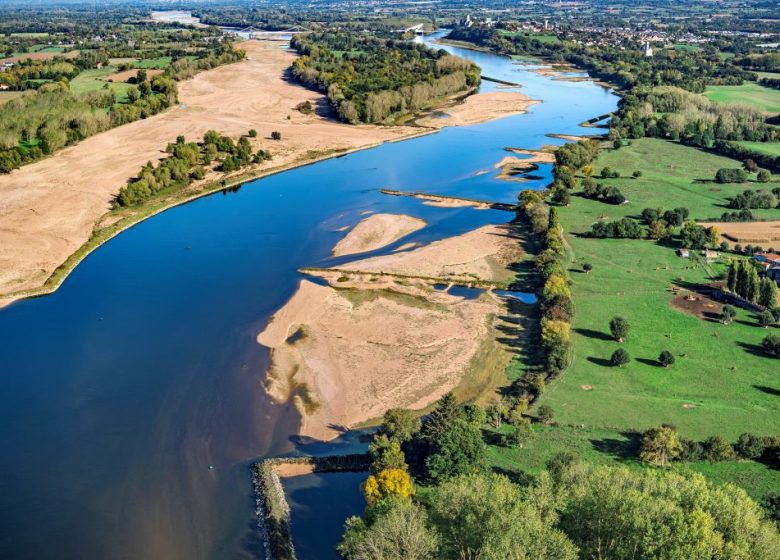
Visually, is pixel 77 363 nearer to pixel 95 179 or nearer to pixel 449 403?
pixel 449 403

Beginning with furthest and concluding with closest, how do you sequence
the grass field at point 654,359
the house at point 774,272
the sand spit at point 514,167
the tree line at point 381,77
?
the tree line at point 381,77 < the sand spit at point 514,167 < the house at point 774,272 < the grass field at point 654,359

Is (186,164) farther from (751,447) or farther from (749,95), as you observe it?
(749,95)

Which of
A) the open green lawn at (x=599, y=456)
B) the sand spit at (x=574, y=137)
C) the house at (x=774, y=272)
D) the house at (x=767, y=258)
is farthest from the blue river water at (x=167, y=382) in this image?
the house at (x=774, y=272)

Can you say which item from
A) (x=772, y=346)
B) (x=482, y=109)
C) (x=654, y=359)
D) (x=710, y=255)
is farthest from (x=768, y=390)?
(x=482, y=109)

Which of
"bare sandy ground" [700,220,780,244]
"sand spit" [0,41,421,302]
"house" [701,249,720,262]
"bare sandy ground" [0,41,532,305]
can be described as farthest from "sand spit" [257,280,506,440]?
"bare sandy ground" [700,220,780,244]

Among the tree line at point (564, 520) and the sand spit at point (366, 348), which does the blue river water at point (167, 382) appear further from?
the tree line at point (564, 520)

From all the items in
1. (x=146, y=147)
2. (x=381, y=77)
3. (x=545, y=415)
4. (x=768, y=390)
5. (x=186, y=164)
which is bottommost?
(x=545, y=415)
